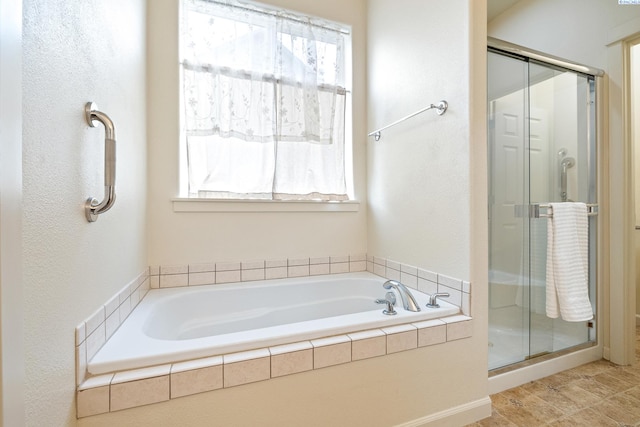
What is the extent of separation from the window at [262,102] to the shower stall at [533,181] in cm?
112

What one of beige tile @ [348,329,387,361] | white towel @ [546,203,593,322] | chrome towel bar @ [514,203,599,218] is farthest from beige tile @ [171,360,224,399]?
chrome towel bar @ [514,203,599,218]

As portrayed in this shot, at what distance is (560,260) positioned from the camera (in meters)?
1.67

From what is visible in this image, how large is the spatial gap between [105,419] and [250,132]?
1.64 meters

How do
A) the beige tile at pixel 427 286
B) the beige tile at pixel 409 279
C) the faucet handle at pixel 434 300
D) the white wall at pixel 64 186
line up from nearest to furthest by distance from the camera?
the white wall at pixel 64 186 → the faucet handle at pixel 434 300 → the beige tile at pixel 427 286 → the beige tile at pixel 409 279

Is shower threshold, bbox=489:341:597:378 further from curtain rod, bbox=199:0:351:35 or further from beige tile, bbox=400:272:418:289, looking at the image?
curtain rod, bbox=199:0:351:35

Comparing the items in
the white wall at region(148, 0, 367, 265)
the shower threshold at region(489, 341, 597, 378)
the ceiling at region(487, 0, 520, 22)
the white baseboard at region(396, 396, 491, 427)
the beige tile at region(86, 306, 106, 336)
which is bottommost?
the white baseboard at region(396, 396, 491, 427)

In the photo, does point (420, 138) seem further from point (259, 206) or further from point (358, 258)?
point (259, 206)

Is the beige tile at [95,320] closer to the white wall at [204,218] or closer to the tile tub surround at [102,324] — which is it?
the tile tub surround at [102,324]

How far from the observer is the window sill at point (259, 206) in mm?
1799

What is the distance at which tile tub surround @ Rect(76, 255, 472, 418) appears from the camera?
863 millimetres

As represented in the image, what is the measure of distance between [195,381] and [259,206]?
119 cm

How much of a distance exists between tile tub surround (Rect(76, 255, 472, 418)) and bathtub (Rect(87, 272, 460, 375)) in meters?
0.03

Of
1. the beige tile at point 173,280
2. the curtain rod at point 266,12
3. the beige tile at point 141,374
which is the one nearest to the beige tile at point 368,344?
the beige tile at point 141,374

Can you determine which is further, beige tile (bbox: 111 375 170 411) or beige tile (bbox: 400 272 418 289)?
beige tile (bbox: 400 272 418 289)
